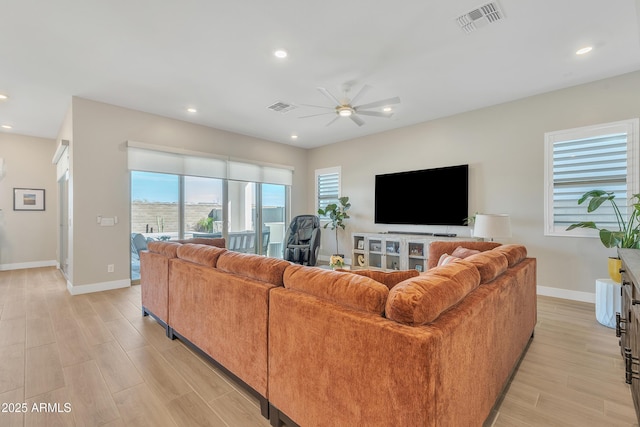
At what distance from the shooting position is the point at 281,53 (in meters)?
2.95

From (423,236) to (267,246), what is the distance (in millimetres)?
3514

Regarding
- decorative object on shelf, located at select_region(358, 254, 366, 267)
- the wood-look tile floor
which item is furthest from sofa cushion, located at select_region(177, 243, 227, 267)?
decorative object on shelf, located at select_region(358, 254, 366, 267)

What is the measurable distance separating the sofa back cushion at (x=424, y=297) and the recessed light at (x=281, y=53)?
8.80ft

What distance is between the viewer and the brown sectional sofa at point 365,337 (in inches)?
40.4

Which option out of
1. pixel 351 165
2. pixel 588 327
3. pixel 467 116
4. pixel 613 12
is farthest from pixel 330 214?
pixel 613 12

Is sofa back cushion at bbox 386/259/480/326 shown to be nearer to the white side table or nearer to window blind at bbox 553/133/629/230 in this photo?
the white side table

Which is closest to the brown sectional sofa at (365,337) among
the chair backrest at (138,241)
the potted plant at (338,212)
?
the chair backrest at (138,241)

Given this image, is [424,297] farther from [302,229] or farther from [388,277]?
[302,229]

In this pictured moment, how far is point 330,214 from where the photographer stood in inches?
251

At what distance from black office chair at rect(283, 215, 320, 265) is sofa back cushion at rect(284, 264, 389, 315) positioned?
10.6 feet

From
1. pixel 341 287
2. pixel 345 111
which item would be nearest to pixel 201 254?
pixel 341 287

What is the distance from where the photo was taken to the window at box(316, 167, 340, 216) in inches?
261

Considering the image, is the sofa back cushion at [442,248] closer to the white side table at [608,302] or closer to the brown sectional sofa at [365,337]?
the brown sectional sofa at [365,337]

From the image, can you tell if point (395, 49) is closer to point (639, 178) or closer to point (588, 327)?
point (639, 178)
